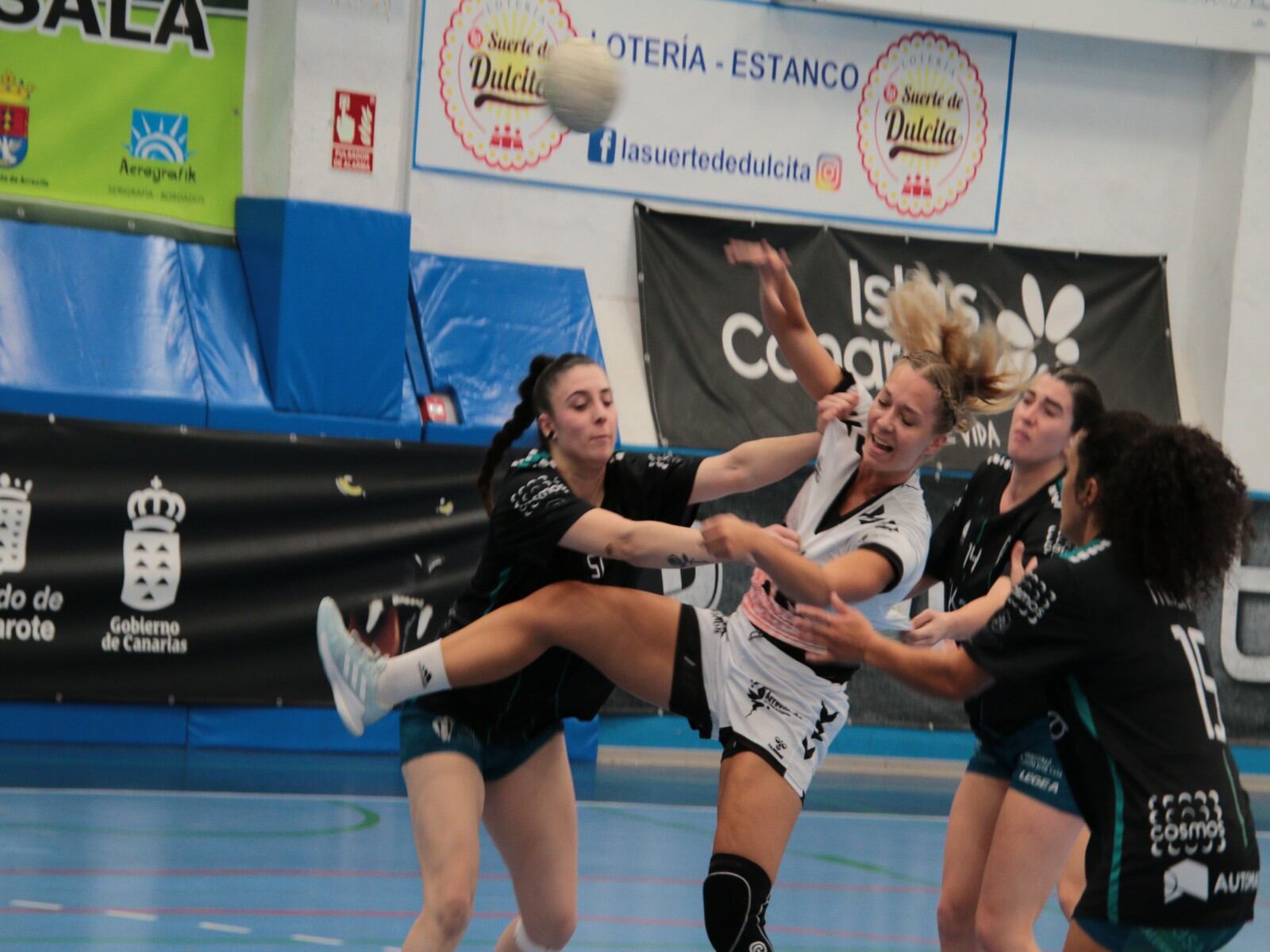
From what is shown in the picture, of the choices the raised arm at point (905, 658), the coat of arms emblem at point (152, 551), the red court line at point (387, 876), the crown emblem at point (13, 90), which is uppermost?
the crown emblem at point (13, 90)

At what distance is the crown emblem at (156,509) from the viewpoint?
8.71 meters

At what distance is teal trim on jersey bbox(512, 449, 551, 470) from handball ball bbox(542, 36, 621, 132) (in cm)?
235

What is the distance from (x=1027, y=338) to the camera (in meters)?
11.2

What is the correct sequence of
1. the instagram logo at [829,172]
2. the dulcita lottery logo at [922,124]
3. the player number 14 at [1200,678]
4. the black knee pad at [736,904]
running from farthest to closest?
1. the dulcita lottery logo at [922,124]
2. the instagram logo at [829,172]
3. the black knee pad at [736,904]
4. the player number 14 at [1200,678]

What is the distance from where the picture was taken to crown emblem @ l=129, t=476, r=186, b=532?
8.71 metres

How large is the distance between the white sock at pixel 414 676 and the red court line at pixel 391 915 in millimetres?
1733

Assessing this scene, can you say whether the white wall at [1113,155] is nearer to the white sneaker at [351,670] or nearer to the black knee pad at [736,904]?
the white sneaker at [351,670]

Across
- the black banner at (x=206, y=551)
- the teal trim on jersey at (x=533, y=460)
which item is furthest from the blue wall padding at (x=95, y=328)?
the teal trim on jersey at (x=533, y=460)

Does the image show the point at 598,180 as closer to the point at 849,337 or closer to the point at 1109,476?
the point at 849,337

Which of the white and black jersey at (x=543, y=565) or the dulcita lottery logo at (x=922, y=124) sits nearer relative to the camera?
the white and black jersey at (x=543, y=565)

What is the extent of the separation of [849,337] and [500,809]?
7102mm

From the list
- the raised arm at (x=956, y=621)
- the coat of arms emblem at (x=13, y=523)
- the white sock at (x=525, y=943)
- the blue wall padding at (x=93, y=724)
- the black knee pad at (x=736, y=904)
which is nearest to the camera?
the black knee pad at (x=736, y=904)

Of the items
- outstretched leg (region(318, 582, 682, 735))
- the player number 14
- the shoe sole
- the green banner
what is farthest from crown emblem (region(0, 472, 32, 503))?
the player number 14

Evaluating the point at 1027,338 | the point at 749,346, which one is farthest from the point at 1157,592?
the point at 1027,338
